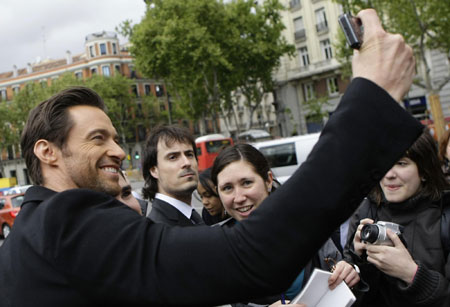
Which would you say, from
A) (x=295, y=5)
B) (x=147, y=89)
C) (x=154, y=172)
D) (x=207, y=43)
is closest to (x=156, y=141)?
(x=154, y=172)

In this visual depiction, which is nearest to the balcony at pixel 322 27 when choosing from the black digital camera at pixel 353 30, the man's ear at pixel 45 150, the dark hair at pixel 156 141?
the dark hair at pixel 156 141

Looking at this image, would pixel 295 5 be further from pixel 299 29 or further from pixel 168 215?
pixel 168 215

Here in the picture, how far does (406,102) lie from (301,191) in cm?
3299

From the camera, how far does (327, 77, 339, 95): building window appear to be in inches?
1444

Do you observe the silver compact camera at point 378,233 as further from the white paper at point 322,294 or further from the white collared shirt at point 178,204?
the white collared shirt at point 178,204

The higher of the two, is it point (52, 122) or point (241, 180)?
point (52, 122)

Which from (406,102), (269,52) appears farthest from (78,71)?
(406,102)

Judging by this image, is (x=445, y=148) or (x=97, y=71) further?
(x=97, y=71)

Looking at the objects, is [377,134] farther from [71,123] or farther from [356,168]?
[71,123]

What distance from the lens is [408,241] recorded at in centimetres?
256

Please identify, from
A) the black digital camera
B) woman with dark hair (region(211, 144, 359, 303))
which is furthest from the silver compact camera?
the black digital camera

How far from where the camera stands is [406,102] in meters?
31.5

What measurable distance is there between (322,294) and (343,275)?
183 millimetres

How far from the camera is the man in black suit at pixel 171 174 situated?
3.67m
